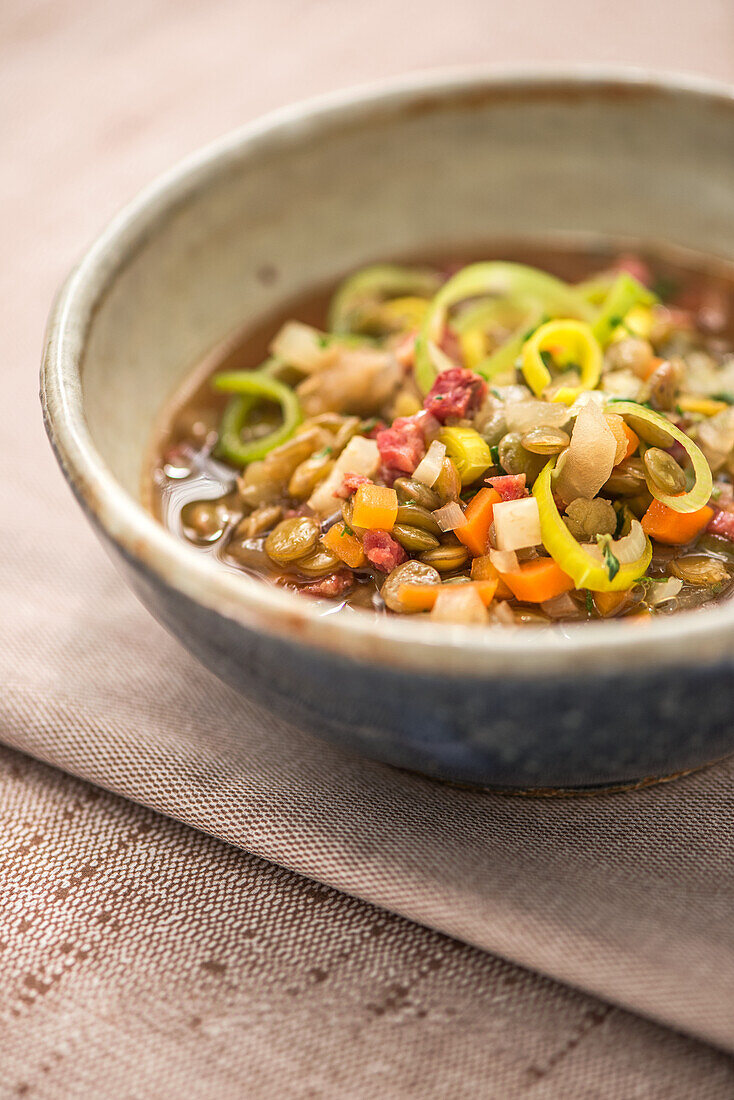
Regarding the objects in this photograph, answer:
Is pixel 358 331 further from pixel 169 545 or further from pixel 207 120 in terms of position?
pixel 207 120

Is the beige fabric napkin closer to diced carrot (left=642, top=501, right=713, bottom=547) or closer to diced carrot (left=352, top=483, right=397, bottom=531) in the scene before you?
diced carrot (left=352, top=483, right=397, bottom=531)

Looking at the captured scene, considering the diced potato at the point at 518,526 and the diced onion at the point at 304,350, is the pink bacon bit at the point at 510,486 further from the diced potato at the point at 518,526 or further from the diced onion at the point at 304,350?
the diced onion at the point at 304,350

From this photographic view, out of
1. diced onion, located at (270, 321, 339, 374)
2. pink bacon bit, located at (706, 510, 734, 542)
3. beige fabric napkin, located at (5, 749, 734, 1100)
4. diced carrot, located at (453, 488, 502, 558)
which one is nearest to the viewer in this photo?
beige fabric napkin, located at (5, 749, 734, 1100)

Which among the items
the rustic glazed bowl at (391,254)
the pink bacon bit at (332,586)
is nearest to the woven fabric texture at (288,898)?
the rustic glazed bowl at (391,254)

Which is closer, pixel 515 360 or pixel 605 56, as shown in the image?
pixel 515 360

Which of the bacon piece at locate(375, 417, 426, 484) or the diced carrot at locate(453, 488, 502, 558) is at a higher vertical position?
the bacon piece at locate(375, 417, 426, 484)

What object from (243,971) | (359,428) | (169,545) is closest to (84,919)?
(243,971)

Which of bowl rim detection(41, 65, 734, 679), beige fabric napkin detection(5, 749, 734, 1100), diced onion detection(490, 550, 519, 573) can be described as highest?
bowl rim detection(41, 65, 734, 679)

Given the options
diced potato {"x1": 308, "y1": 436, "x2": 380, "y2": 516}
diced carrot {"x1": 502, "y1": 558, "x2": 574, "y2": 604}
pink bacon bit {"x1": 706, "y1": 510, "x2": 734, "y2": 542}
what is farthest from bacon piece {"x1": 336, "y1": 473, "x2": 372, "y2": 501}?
pink bacon bit {"x1": 706, "y1": 510, "x2": 734, "y2": 542}
